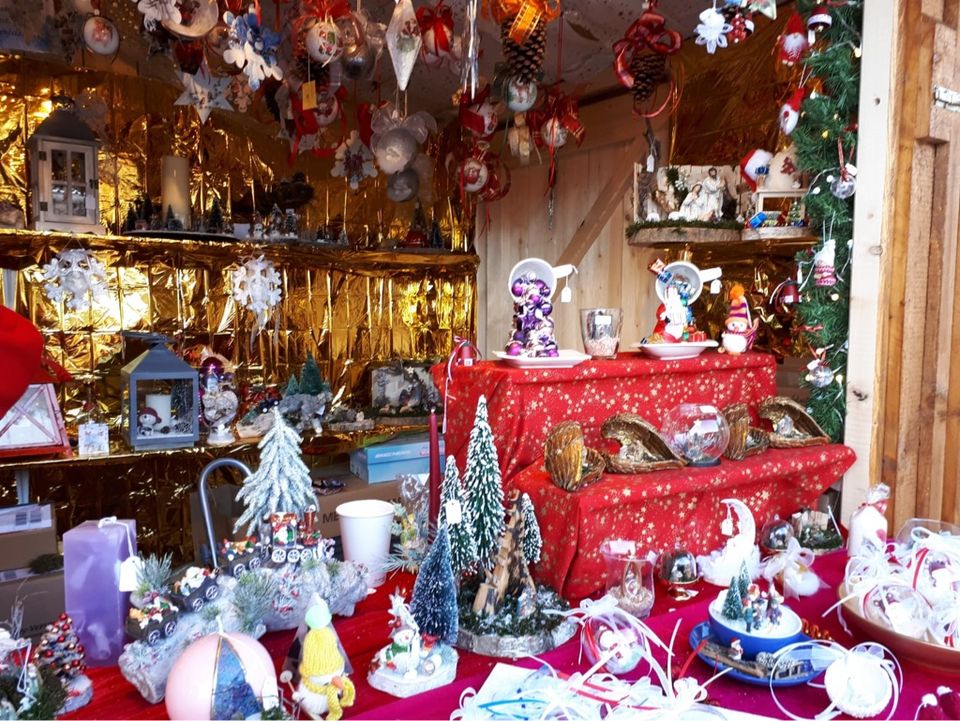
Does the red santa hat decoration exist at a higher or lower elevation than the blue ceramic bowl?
higher

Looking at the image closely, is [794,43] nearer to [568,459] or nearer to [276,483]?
[568,459]

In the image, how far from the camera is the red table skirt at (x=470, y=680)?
975 millimetres

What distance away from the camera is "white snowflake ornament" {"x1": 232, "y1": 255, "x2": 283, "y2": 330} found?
3.30 meters

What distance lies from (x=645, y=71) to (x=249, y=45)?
1.22 metres

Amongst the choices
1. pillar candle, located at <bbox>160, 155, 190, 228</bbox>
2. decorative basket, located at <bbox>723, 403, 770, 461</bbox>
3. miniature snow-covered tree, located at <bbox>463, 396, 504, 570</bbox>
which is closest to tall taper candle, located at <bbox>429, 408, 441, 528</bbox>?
miniature snow-covered tree, located at <bbox>463, 396, 504, 570</bbox>

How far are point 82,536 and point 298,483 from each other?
0.34 meters

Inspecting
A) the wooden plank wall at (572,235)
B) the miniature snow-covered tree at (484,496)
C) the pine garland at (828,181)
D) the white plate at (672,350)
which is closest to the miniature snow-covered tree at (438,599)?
the miniature snow-covered tree at (484,496)

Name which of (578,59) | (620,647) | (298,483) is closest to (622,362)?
(620,647)

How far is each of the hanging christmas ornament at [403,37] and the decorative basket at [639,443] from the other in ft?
3.77

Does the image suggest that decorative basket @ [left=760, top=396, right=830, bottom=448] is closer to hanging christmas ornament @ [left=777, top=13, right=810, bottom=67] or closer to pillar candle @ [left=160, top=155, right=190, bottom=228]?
hanging christmas ornament @ [left=777, top=13, right=810, bottom=67]

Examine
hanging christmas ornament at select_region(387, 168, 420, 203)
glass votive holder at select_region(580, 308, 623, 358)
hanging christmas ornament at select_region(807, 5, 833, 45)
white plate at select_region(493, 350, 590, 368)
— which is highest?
hanging christmas ornament at select_region(807, 5, 833, 45)

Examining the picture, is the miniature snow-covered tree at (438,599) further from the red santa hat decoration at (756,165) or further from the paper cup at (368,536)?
the red santa hat decoration at (756,165)

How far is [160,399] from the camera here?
9.20 feet

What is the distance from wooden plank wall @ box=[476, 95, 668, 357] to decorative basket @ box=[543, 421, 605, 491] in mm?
1753
